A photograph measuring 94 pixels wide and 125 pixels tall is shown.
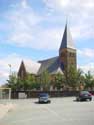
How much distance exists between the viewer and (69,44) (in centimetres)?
13100

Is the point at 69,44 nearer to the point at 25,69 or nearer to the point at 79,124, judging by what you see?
the point at 25,69

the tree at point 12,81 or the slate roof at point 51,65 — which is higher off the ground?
the slate roof at point 51,65

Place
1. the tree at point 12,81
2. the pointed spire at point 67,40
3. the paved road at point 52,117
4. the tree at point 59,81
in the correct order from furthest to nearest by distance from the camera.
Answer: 1. the pointed spire at point 67,40
2. the tree at point 59,81
3. the tree at point 12,81
4. the paved road at point 52,117

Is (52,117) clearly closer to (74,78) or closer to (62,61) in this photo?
(74,78)

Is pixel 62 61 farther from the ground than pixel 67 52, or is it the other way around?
pixel 67 52

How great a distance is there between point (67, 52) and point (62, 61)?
4.73 meters

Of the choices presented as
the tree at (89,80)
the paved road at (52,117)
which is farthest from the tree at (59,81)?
the paved road at (52,117)

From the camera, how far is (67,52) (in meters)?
130

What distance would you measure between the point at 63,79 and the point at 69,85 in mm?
3983

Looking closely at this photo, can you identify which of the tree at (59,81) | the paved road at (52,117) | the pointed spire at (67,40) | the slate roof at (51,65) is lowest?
the paved road at (52,117)

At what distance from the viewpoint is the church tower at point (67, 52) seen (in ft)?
423

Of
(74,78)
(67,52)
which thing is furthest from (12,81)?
(67,52)

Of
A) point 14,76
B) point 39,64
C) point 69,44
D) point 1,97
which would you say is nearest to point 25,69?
point 39,64

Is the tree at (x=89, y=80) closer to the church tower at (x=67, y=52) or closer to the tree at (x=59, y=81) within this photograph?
the tree at (x=59, y=81)
